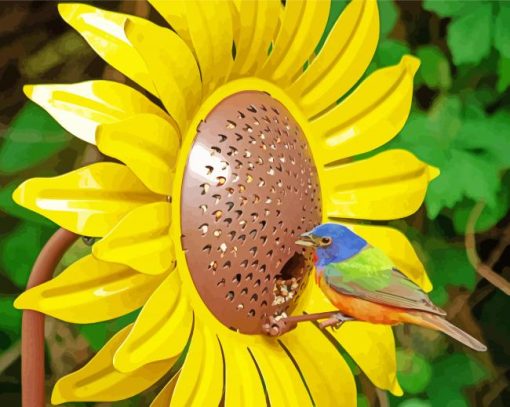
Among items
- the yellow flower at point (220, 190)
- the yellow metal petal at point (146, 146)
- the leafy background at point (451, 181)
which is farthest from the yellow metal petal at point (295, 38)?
the leafy background at point (451, 181)

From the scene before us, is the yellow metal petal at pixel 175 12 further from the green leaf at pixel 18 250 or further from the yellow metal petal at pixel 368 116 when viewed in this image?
the green leaf at pixel 18 250

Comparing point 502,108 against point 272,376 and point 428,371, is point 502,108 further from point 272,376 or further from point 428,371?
point 272,376

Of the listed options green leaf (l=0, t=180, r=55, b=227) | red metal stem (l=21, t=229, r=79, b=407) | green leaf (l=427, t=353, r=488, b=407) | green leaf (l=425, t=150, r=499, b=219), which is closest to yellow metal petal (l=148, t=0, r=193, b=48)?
red metal stem (l=21, t=229, r=79, b=407)

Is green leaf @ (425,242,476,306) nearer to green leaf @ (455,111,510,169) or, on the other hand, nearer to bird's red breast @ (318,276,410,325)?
green leaf @ (455,111,510,169)

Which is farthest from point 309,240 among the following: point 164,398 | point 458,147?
point 458,147

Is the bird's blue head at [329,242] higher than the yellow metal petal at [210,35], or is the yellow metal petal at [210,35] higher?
the yellow metal petal at [210,35]

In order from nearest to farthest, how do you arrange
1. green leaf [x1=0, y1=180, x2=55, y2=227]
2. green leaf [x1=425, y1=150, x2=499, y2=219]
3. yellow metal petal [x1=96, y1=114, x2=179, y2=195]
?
1. yellow metal petal [x1=96, y1=114, x2=179, y2=195]
2. green leaf [x1=0, y1=180, x2=55, y2=227]
3. green leaf [x1=425, y1=150, x2=499, y2=219]

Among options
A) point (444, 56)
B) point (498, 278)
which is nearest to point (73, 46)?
point (444, 56)
